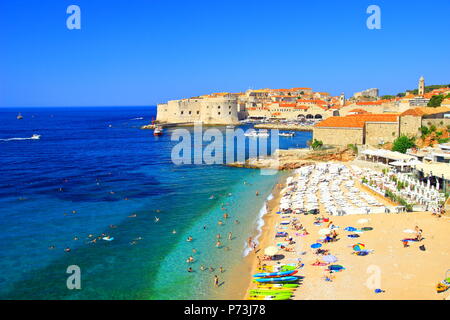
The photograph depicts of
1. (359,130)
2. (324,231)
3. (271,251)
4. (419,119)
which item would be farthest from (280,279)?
(359,130)

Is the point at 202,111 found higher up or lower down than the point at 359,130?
higher up

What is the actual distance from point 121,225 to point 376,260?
9.35m

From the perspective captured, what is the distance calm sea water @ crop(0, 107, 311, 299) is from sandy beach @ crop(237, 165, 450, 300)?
1.89 metres

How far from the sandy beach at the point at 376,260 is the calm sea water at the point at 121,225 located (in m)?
1.89

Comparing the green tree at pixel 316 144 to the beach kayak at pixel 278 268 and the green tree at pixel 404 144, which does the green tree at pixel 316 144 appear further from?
the beach kayak at pixel 278 268

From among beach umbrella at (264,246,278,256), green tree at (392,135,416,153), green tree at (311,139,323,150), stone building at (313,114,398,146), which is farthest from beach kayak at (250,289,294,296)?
stone building at (313,114,398,146)

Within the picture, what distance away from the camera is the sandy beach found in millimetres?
9039

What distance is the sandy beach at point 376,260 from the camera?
904 centimetres

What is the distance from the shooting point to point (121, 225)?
50.2 ft

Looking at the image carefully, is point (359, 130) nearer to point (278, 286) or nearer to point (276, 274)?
point (276, 274)

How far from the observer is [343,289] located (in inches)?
362
